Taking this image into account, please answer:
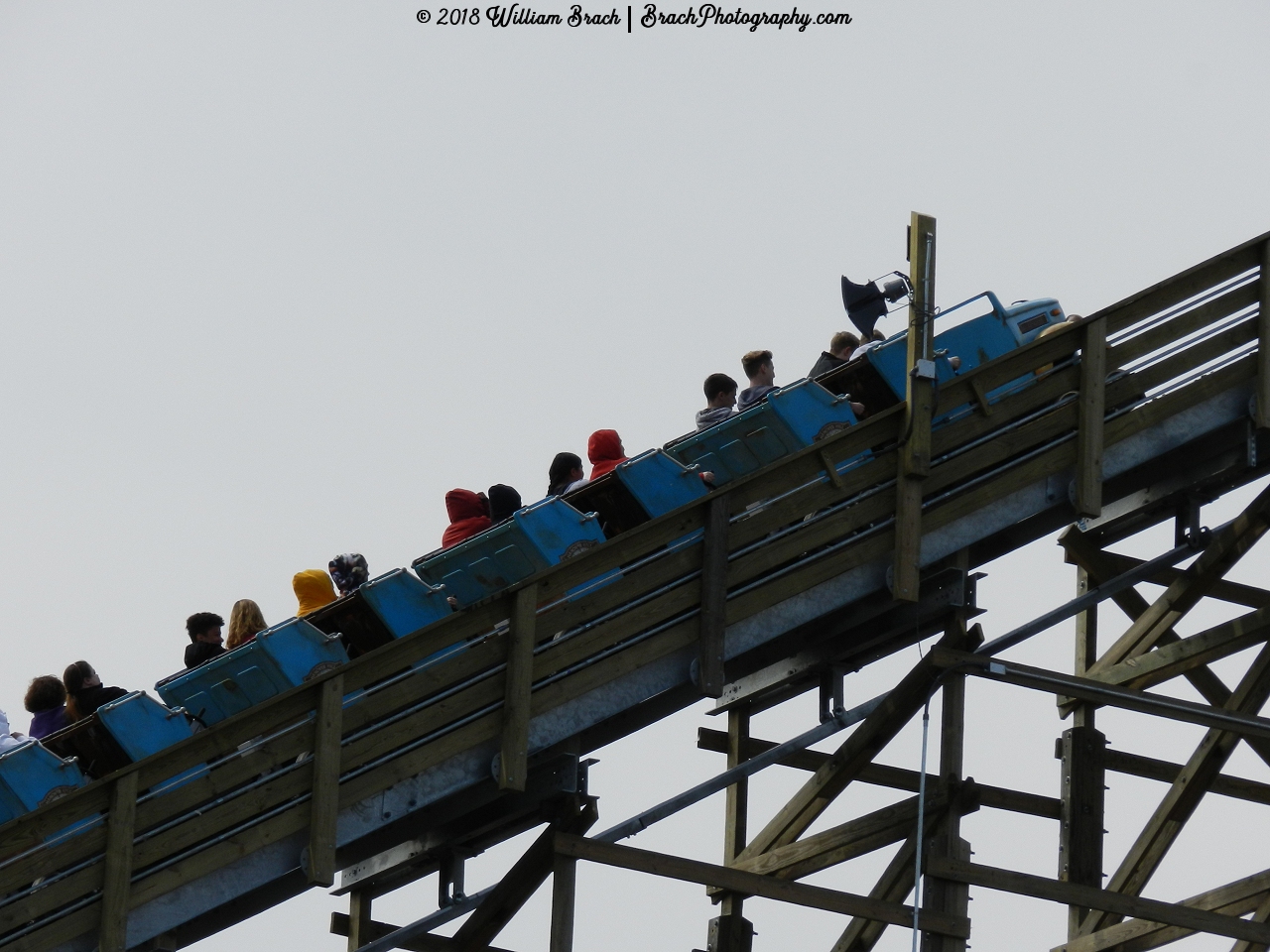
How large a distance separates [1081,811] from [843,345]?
3269 mm

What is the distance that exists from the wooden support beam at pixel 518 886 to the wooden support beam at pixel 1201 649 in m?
3.65

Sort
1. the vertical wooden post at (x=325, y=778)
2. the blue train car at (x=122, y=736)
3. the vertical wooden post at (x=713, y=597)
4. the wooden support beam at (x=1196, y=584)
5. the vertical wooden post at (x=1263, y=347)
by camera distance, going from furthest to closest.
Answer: the wooden support beam at (x=1196, y=584) → the vertical wooden post at (x=1263, y=347) → the vertical wooden post at (x=713, y=597) → the vertical wooden post at (x=325, y=778) → the blue train car at (x=122, y=736)

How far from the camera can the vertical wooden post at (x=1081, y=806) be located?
14.9 meters

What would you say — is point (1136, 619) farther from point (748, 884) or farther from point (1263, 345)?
point (748, 884)

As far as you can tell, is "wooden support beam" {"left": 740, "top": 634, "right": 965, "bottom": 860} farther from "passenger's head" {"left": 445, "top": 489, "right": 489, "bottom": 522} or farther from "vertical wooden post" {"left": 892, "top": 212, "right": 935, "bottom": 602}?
"passenger's head" {"left": 445, "top": 489, "right": 489, "bottom": 522}

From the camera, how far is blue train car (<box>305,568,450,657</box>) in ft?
42.2

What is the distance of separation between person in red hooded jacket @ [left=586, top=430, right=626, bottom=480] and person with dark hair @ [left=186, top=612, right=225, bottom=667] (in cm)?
221

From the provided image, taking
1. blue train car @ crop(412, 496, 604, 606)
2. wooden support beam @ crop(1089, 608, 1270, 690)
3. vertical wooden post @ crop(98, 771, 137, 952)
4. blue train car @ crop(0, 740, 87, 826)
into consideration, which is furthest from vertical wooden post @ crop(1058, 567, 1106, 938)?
blue train car @ crop(0, 740, 87, 826)

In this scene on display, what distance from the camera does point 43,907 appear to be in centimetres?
1216

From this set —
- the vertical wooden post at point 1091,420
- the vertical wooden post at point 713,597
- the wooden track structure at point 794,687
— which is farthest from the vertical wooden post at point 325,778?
the vertical wooden post at point 1091,420

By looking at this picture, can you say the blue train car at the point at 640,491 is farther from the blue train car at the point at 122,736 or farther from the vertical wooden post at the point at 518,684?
the blue train car at the point at 122,736

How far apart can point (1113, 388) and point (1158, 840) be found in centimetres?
286

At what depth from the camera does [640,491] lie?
13352mm

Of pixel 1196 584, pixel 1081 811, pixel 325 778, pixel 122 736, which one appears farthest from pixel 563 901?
pixel 1196 584
